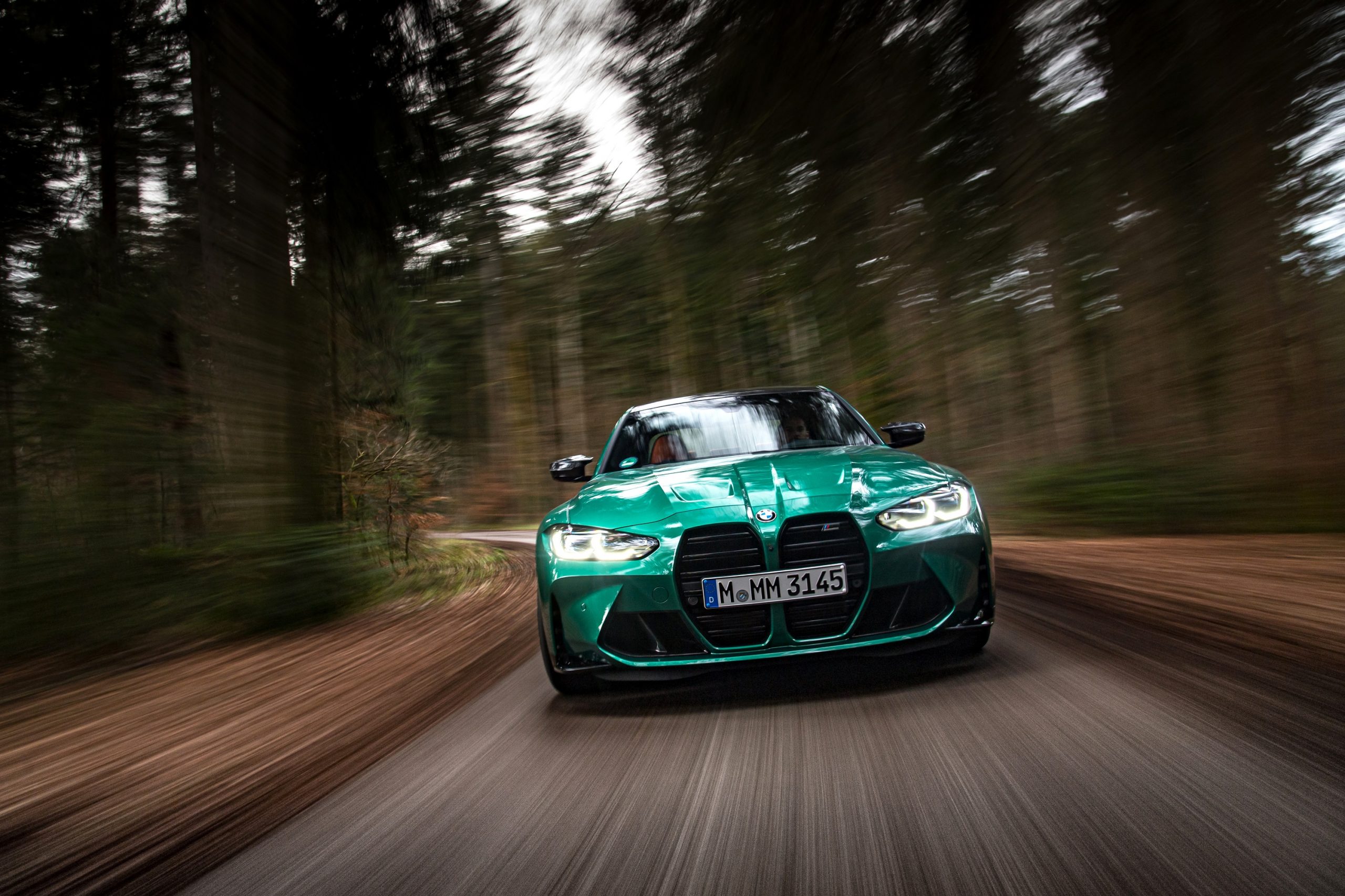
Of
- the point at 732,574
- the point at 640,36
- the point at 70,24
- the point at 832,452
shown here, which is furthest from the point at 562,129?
Result: the point at 732,574

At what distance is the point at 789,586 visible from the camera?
347 cm

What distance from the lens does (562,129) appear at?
9.83m

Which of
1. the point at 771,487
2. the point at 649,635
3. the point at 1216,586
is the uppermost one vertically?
the point at 771,487

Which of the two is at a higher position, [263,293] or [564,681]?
[263,293]

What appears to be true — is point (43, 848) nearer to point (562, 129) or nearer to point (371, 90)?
point (371, 90)

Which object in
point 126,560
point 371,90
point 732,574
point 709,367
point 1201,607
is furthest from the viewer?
point 709,367

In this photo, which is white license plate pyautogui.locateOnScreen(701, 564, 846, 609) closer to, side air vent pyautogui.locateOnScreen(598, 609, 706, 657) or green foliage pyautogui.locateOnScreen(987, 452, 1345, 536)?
side air vent pyautogui.locateOnScreen(598, 609, 706, 657)

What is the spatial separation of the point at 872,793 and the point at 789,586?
100cm

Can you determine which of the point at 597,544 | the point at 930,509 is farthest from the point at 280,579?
the point at 930,509

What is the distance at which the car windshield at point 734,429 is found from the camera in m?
5.00

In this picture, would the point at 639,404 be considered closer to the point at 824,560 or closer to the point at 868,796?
the point at 824,560

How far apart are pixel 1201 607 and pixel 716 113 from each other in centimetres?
767

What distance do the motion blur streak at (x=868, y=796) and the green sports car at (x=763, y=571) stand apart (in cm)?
22

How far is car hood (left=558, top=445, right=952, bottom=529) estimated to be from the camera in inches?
144
